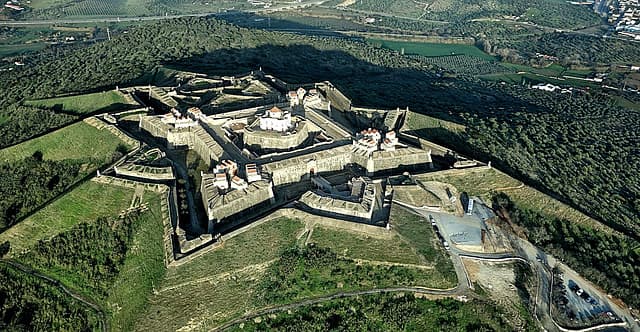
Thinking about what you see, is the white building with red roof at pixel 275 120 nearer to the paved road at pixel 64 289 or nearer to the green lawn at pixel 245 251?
the green lawn at pixel 245 251

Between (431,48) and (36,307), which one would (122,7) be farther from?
(36,307)

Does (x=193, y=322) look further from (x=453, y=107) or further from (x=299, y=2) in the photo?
(x=299, y=2)

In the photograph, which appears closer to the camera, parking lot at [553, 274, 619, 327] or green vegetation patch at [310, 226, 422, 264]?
parking lot at [553, 274, 619, 327]

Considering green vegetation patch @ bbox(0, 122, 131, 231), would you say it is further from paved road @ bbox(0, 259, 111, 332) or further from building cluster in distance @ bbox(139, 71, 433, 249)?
paved road @ bbox(0, 259, 111, 332)

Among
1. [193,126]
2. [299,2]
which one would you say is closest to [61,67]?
[193,126]

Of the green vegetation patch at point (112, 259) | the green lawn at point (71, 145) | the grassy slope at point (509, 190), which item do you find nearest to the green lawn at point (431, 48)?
the grassy slope at point (509, 190)

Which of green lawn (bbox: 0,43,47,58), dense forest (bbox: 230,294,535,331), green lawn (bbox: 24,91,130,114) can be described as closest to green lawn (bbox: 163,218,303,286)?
dense forest (bbox: 230,294,535,331)
